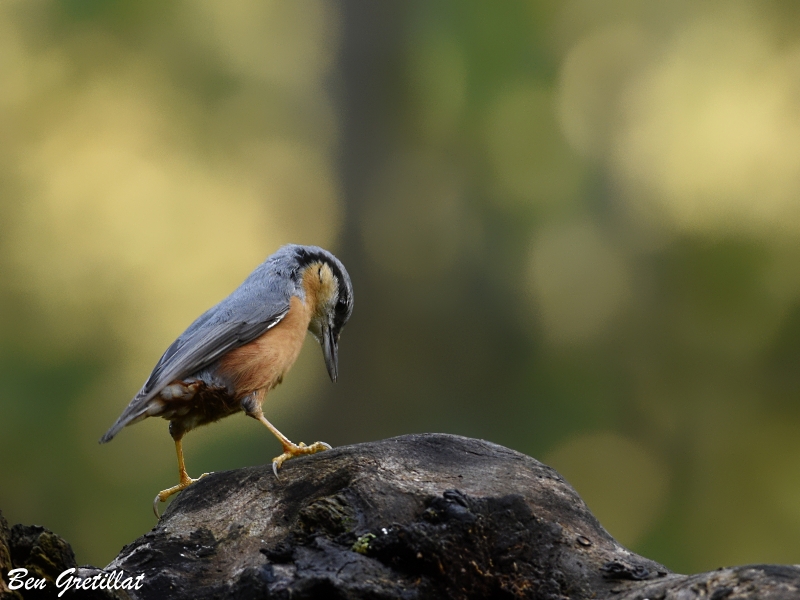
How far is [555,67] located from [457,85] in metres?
0.83

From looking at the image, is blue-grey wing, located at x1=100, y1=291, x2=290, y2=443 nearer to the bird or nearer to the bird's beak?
the bird

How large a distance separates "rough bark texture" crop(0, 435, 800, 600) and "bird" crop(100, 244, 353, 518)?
1.73 ft

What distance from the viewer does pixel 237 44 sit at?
678 cm

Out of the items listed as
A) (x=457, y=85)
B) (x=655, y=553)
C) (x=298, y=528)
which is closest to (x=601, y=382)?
(x=655, y=553)

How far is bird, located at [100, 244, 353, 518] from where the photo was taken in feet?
9.75

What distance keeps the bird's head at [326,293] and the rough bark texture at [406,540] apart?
4.29ft

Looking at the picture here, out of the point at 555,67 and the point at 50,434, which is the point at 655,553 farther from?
Answer: the point at 50,434

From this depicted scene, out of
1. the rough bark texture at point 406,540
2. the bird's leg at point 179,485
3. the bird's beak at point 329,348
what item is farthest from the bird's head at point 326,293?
the rough bark texture at point 406,540

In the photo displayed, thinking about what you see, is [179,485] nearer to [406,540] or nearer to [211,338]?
[211,338]

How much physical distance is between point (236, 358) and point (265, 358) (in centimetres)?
12

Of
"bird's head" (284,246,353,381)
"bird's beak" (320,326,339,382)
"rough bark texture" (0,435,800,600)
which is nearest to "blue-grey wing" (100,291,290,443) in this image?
"bird's head" (284,246,353,381)

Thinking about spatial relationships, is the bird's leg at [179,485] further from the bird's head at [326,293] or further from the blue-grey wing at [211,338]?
the bird's head at [326,293]

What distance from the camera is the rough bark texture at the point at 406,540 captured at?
1.80 metres

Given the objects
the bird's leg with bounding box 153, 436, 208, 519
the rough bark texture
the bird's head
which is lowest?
the bird's leg with bounding box 153, 436, 208, 519
